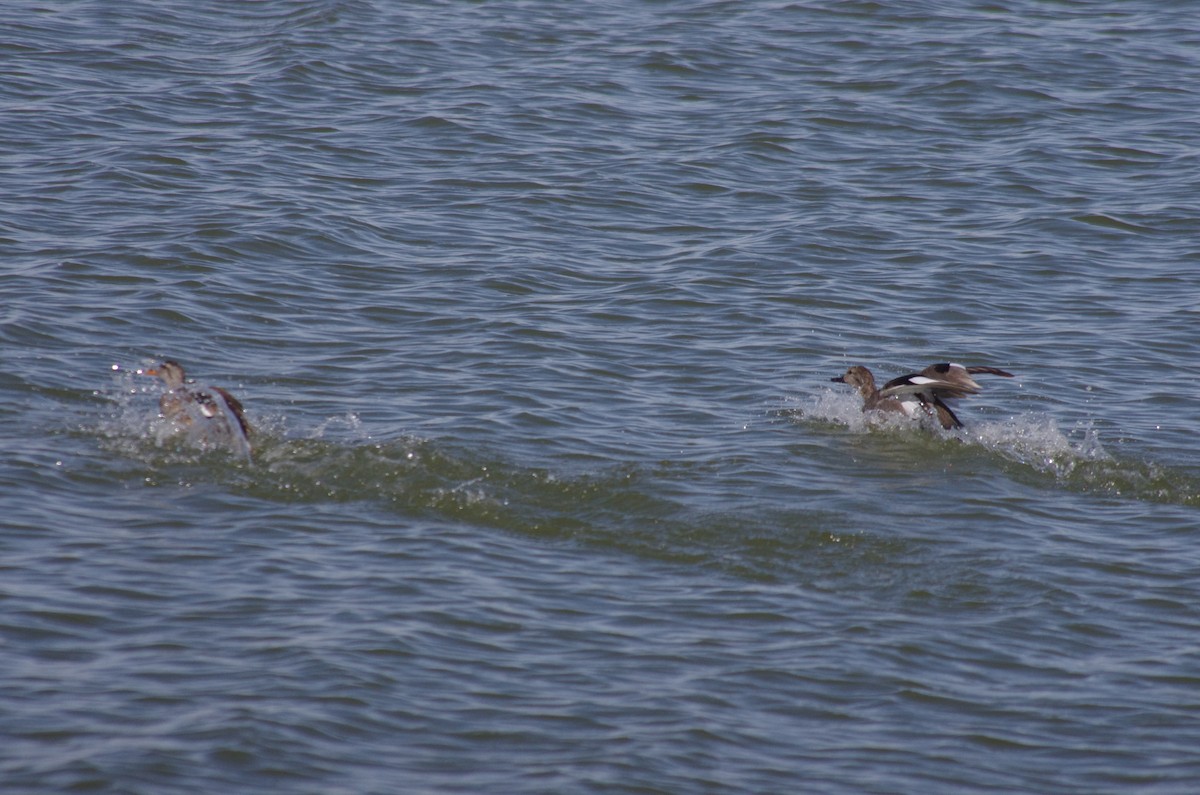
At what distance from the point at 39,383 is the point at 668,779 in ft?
21.3

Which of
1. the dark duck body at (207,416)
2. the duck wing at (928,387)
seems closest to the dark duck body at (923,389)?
the duck wing at (928,387)

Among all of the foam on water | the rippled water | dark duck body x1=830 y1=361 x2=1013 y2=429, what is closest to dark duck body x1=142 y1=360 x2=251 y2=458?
the rippled water

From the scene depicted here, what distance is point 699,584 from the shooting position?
8.60 meters

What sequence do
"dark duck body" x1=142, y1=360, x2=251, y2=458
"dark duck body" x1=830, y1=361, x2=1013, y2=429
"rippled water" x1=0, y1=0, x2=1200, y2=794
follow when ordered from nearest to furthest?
1. "rippled water" x1=0, y1=0, x2=1200, y2=794
2. "dark duck body" x1=142, y1=360, x2=251, y2=458
3. "dark duck body" x1=830, y1=361, x2=1013, y2=429

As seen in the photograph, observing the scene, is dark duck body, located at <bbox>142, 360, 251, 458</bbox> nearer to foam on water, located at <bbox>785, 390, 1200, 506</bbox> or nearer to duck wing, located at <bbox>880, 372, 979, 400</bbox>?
foam on water, located at <bbox>785, 390, 1200, 506</bbox>

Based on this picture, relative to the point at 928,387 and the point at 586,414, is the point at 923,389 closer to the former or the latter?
the point at 928,387

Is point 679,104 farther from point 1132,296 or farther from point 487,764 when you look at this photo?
point 487,764

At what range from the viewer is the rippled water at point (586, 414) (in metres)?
7.05

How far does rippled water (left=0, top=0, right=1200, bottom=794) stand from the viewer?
705 cm

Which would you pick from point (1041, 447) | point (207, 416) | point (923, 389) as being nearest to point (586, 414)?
point (923, 389)

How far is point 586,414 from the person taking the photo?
1145 cm

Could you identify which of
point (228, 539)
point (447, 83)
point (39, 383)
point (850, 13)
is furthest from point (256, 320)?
point (850, 13)

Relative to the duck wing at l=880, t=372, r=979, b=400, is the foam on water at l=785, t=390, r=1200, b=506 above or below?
below

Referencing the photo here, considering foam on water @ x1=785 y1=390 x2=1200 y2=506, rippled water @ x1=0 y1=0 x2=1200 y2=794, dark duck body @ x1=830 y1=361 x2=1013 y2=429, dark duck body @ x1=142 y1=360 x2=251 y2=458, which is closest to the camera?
rippled water @ x1=0 y1=0 x2=1200 y2=794
